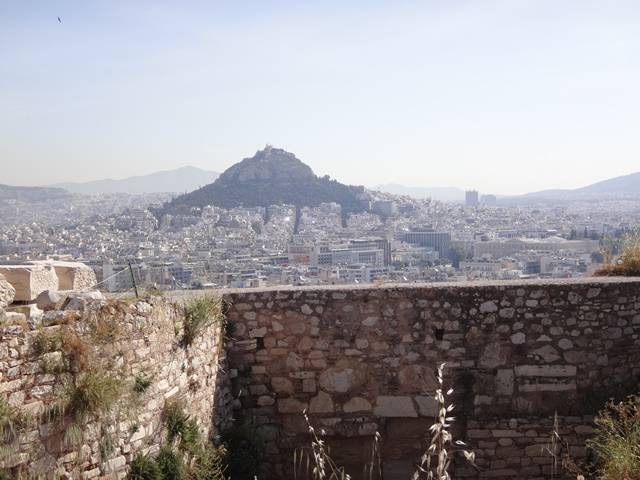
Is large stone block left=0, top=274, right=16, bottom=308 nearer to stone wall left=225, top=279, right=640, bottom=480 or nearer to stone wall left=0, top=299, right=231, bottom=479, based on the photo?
stone wall left=0, top=299, right=231, bottom=479

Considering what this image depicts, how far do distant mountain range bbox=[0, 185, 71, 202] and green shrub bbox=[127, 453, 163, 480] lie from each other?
1007 inches

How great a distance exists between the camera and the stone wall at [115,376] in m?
4.34

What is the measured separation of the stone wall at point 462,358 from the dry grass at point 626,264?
2.30 ft

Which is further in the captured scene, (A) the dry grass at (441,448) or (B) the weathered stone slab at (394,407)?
(B) the weathered stone slab at (394,407)

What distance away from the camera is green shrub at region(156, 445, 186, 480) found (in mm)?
5441

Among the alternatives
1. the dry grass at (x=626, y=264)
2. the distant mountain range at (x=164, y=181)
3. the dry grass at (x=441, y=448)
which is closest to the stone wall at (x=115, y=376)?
the dry grass at (x=441, y=448)

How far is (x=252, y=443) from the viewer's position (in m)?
6.82

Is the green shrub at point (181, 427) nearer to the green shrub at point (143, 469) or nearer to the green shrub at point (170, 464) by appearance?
the green shrub at point (170, 464)

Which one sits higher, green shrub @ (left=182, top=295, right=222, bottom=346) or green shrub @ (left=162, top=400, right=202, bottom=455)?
green shrub @ (left=182, top=295, right=222, bottom=346)

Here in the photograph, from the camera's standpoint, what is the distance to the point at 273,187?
285 feet

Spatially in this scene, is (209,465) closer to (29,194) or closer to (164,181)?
(29,194)

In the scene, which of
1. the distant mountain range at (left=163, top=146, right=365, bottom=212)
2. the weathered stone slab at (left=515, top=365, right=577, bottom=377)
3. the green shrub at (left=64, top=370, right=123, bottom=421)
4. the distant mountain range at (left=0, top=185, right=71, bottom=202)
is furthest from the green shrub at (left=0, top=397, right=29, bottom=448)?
the distant mountain range at (left=163, top=146, right=365, bottom=212)

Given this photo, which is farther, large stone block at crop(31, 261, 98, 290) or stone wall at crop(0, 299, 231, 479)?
large stone block at crop(31, 261, 98, 290)

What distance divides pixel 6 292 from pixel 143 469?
1.66 m
